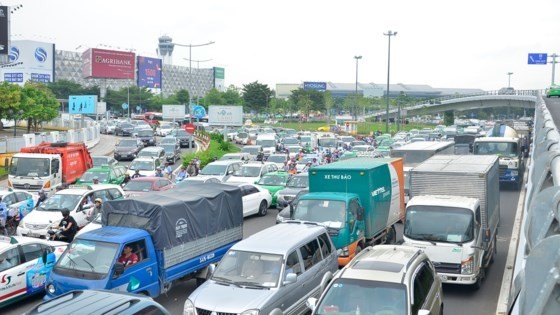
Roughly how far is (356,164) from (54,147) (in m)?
15.9

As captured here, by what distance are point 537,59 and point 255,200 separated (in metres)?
55.6

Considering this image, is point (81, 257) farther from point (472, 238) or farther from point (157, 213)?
point (472, 238)

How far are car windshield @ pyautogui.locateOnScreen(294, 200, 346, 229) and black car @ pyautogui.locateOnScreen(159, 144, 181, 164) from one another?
27.5m

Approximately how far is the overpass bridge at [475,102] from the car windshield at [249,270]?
8211 centimetres

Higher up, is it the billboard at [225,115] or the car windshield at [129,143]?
the billboard at [225,115]

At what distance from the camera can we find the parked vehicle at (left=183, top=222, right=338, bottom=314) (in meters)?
9.63

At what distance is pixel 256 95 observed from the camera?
349 ft

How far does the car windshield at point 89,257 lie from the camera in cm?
1120

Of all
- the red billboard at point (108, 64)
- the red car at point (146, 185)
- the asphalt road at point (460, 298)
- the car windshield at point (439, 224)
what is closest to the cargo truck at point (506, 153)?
the asphalt road at point (460, 298)

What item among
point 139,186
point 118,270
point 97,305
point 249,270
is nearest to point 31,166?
point 139,186

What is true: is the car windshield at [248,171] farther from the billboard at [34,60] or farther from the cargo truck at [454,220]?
the billboard at [34,60]

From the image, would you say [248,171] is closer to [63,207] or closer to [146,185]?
[146,185]

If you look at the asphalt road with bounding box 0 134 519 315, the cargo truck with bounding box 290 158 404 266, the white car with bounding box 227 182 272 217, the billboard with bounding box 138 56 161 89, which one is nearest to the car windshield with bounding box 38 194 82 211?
the white car with bounding box 227 182 272 217

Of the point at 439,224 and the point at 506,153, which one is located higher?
the point at 506,153
